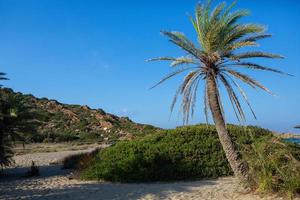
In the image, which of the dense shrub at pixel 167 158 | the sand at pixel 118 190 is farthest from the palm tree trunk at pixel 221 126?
the dense shrub at pixel 167 158

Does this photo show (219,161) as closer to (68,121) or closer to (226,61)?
(226,61)

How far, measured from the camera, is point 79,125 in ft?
201

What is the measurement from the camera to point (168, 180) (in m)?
18.6

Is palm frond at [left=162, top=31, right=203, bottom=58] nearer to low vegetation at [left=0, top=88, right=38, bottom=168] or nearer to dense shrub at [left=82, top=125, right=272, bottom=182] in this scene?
dense shrub at [left=82, top=125, right=272, bottom=182]

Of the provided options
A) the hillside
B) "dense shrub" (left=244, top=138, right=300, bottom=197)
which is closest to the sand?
"dense shrub" (left=244, top=138, right=300, bottom=197)

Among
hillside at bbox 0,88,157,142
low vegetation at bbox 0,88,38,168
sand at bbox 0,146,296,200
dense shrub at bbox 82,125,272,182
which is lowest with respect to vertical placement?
sand at bbox 0,146,296,200

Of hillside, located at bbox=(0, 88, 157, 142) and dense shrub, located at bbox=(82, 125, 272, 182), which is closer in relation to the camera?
dense shrub, located at bbox=(82, 125, 272, 182)

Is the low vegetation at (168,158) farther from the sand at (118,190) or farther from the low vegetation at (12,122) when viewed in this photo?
the low vegetation at (12,122)

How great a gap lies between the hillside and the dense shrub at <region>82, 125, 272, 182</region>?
29039mm

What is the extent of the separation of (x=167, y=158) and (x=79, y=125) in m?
43.3

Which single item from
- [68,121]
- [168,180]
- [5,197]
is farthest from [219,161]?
[68,121]

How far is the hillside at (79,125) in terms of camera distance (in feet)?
174

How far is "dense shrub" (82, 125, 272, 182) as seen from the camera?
61.3 feet

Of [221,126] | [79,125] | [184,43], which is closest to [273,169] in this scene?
[221,126]
